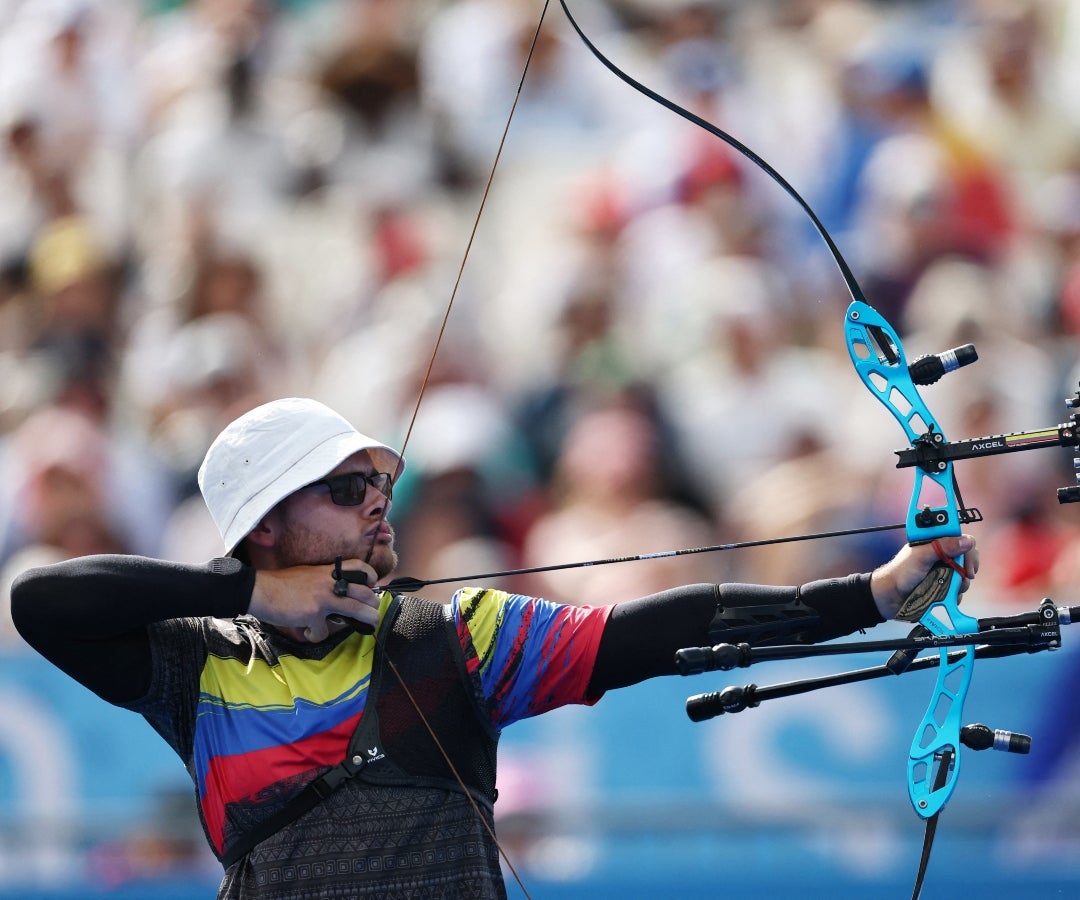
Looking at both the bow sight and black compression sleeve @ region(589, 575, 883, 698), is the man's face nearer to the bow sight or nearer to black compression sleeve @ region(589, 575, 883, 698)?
black compression sleeve @ region(589, 575, 883, 698)

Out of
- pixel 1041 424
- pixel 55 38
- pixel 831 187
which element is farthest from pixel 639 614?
pixel 55 38

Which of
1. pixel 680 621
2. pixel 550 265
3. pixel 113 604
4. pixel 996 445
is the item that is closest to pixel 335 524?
pixel 113 604

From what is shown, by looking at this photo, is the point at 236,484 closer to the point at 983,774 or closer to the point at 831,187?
the point at 983,774

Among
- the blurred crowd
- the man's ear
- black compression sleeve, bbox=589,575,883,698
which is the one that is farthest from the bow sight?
the blurred crowd

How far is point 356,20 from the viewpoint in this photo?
7719mm

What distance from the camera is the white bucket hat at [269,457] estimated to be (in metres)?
2.93

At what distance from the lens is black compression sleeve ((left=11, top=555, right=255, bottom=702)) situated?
279cm

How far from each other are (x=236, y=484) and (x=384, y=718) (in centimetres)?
49

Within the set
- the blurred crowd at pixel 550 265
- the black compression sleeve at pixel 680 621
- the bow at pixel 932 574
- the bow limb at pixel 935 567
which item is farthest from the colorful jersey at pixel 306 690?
the blurred crowd at pixel 550 265

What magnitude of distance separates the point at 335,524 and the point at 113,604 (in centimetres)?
39

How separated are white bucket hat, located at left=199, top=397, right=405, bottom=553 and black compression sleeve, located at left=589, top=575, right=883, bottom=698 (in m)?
0.52

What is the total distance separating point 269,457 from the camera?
297 cm

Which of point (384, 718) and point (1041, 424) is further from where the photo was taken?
point (1041, 424)

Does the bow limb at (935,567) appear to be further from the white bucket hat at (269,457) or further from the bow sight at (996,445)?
the white bucket hat at (269,457)
